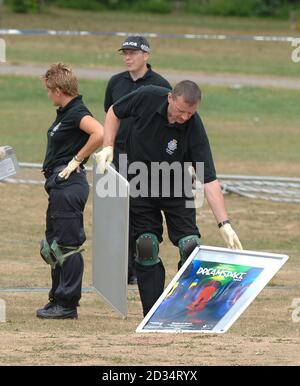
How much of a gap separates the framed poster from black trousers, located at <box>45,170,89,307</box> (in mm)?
948

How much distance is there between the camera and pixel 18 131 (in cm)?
2108

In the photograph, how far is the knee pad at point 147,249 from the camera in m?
8.26

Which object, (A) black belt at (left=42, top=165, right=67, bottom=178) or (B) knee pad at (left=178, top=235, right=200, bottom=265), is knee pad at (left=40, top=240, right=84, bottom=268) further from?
(B) knee pad at (left=178, top=235, right=200, bottom=265)

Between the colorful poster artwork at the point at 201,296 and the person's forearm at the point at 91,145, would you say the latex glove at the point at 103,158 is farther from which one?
the colorful poster artwork at the point at 201,296

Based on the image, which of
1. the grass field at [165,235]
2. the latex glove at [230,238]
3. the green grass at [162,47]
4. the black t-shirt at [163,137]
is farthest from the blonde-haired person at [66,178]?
the green grass at [162,47]

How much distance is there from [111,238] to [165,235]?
4.85m

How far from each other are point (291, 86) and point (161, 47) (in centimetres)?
855

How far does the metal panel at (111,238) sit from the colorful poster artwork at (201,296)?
0.44 meters

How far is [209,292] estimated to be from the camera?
7.89 metres

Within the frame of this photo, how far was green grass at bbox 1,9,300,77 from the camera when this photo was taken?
3194 cm

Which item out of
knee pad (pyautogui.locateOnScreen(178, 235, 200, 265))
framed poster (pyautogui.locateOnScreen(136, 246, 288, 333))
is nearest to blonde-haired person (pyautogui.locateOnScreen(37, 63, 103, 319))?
knee pad (pyautogui.locateOnScreen(178, 235, 200, 265))

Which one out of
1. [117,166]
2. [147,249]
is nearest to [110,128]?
[117,166]

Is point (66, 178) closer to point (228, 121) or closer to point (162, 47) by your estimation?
point (228, 121)
